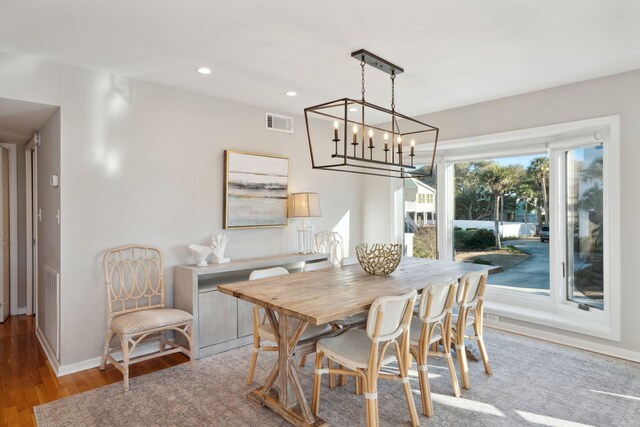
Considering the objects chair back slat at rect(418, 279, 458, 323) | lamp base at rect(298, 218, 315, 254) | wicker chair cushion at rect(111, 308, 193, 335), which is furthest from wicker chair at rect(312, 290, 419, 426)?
lamp base at rect(298, 218, 315, 254)

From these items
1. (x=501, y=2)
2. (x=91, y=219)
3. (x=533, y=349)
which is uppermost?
(x=501, y=2)

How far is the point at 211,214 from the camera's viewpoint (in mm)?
3951

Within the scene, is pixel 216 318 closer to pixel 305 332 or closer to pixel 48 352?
pixel 305 332

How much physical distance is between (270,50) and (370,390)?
2.41 metres

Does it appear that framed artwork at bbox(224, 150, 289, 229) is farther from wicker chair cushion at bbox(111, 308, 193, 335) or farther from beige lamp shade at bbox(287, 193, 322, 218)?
wicker chair cushion at bbox(111, 308, 193, 335)

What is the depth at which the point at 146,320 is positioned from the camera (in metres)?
2.98

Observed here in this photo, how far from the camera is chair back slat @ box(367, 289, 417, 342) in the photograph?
2.07 m

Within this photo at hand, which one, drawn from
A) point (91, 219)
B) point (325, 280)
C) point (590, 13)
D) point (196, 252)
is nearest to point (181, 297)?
point (196, 252)

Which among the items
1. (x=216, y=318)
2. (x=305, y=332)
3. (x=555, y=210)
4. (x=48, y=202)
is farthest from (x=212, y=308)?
(x=555, y=210)

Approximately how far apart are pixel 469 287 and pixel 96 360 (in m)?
3.12

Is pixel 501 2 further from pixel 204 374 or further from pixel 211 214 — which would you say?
pixel 204 374

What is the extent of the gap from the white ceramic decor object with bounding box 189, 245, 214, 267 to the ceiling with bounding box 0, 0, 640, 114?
5.06 ft

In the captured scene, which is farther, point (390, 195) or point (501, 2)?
point (390, 195)

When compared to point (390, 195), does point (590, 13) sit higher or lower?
higher
